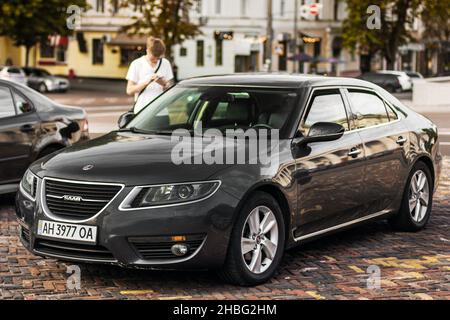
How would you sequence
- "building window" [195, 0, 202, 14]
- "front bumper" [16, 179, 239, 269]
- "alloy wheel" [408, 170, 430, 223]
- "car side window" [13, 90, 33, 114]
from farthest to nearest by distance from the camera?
"building window" [195, 0, 202, 14] → "car side window" [13, 90, 33, 114] → "alloy wheel" [408, 170, 430, 223] → "front bumper" [16, 179, 239, 269]

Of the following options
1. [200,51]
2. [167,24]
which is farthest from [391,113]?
[200,51]

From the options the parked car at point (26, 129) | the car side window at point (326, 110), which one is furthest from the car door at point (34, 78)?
the car side window at point (326, 110)

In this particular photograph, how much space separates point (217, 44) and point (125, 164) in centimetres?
6463

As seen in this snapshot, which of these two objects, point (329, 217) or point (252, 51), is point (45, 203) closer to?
point (329, 217)

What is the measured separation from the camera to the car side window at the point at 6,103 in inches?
420

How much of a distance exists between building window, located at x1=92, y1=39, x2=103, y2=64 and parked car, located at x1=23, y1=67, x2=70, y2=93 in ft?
71.1

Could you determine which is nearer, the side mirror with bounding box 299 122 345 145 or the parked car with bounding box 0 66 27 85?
the side mirror with bounding box 299 122 345 145

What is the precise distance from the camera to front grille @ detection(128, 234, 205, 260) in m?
6.66

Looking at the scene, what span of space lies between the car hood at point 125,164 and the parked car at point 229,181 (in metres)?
0.01

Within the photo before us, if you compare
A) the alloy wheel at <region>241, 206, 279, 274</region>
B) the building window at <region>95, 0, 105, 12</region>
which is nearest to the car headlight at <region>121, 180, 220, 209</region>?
the alloy wheel at <region>241, 206, 279, 274</region>

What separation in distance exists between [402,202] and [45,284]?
343 cm

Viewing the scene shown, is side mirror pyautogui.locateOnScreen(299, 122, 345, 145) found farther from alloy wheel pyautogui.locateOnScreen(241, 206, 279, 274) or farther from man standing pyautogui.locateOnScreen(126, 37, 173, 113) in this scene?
man standing pyautogui.locateOnScreen(126, 37, 173, 113)

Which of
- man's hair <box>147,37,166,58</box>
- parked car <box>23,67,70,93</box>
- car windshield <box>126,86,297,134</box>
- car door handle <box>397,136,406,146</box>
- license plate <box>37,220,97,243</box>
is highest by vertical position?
man's hair <box>147,37,166,58</box>

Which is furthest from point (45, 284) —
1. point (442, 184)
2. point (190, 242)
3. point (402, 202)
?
point (442, 184)
